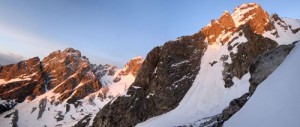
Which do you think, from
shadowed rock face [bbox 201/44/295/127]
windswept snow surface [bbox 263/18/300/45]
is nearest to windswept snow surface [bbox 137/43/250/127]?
windswept snow surface [bbox 263/18/300/45]

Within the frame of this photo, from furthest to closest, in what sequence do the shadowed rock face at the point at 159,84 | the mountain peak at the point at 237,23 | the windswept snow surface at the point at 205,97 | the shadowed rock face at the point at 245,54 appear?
1. the mountain peak at the point at 237,23
2. the shadowed rock face at the point at 159,84
3. the shadowed rock face at the point at 245,54
4. the windswept snow surface at the point at 205,97

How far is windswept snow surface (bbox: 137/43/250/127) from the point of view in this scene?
10138 centimetres

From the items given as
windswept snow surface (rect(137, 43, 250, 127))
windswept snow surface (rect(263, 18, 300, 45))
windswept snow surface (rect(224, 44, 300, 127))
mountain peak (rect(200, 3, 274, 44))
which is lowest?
windswept snow surface (rect(224, 44, 300, 127))

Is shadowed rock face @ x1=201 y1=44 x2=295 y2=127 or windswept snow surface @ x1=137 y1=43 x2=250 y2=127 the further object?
windswept snow surface @ x1=137 y1=43 x2=250 y2=127

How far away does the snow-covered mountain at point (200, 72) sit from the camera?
109m

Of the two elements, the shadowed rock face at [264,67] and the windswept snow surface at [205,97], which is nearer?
the shadowed rock face at [264,67]

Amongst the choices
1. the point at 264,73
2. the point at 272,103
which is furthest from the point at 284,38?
the point at 272,103

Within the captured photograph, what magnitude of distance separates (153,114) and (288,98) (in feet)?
351

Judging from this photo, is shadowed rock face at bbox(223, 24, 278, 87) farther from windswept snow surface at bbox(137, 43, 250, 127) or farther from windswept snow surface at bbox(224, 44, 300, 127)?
windswept snow surface at bbox(224, 44, 300, 127)

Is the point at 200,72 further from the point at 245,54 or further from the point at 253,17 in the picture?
the point at 253,17

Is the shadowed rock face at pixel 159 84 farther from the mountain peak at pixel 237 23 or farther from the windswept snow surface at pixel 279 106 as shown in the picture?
the windswept snow surface at pixel 279 106

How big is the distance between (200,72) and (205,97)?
20.5 m

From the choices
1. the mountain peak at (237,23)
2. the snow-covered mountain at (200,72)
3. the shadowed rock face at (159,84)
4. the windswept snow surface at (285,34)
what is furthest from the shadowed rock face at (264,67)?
the mountain peak at (237,23)

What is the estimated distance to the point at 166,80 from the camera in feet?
432
